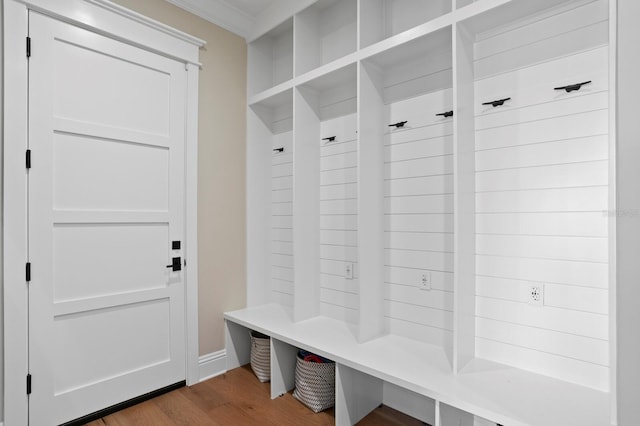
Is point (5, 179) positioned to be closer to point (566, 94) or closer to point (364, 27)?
point (364, 27)

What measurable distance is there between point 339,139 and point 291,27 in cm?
111

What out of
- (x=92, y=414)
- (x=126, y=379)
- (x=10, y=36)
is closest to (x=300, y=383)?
(x=126, y=379)

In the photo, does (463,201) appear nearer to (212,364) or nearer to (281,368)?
(281,368)

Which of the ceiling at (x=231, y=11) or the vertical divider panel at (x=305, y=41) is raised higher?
the ceiling at (x=231, y=11)

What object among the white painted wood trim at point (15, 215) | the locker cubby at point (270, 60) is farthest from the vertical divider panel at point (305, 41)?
the white painted wood trim at point (15, 215)

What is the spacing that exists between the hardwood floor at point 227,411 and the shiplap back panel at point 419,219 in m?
0.62

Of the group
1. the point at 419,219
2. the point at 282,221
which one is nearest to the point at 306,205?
the point at 282,221

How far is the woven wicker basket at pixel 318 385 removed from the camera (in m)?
2.26

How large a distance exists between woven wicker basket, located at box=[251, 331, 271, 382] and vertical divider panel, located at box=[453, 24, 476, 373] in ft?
4.74

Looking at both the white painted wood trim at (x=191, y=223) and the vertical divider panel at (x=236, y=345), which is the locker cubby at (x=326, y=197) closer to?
the vertical divider panel at (x=236, y=345)

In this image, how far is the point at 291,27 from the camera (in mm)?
2951

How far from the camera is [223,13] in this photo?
9.29 feet

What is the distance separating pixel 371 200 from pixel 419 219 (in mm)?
323

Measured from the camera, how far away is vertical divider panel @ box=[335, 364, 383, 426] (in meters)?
2.04
